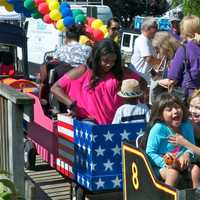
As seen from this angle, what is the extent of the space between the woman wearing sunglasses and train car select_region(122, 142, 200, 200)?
335 millimetres

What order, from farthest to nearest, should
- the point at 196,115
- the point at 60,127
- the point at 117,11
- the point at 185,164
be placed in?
the point at 117,11, the point at 60,127, the point at 196,115, the point at 185,164

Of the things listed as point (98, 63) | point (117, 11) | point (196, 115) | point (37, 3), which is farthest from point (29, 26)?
point (117, 11)

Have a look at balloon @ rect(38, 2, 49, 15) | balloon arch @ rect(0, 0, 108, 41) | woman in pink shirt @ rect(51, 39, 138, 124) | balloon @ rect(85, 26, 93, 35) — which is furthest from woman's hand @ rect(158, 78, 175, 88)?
balloon @ rect(38, 2, 49, 15)

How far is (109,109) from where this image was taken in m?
4.87

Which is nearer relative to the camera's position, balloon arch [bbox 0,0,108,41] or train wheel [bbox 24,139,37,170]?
train wheel [bbox 24,139,37,170]

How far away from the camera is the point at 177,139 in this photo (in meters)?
3.72

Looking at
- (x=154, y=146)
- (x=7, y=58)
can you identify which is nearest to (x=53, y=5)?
(x=7, y=58)

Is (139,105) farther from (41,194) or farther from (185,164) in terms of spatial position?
(41,194)

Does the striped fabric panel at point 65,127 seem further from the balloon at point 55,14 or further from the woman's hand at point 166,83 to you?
the balloon at point 55,14

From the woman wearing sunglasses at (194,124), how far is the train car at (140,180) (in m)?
0.33

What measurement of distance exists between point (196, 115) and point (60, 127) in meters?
1.37

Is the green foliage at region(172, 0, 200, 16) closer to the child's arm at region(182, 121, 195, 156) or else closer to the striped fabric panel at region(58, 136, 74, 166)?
the striped fabric panel at region(58, 136, 74, 166)

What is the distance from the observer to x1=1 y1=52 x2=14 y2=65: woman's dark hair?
8211 millimetres

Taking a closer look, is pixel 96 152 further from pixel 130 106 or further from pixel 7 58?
pixel 7 58
